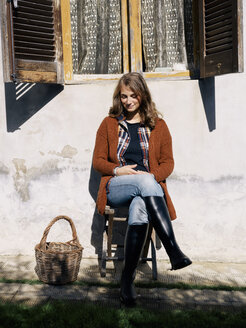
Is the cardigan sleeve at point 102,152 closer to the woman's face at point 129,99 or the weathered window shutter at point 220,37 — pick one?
the woman's face at point 129,99

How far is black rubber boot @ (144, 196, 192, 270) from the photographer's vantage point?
3.55 meters

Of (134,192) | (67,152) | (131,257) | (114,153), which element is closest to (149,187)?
(134,192)

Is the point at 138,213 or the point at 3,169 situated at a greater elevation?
the point at 3,169

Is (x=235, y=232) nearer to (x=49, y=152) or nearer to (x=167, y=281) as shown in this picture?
(x=167, y=281)

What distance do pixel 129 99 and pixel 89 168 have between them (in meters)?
1.00

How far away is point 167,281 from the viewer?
424 centimetres

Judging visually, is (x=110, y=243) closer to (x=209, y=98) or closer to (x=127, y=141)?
(x=127, y=141)

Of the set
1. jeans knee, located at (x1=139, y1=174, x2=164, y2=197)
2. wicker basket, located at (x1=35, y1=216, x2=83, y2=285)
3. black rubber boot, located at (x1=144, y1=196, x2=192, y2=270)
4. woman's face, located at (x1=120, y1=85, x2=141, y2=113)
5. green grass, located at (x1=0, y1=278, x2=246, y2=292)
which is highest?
woman's face, located at (x1=120, y1=85, x2=141, y2=113)

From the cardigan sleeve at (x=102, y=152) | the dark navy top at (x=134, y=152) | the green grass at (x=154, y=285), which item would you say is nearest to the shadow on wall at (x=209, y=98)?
the dark navy top at (x=134, y=152)

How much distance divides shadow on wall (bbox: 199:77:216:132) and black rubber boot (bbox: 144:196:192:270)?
4.55 ft

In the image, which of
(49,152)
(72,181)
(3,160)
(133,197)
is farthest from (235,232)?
(3,160)

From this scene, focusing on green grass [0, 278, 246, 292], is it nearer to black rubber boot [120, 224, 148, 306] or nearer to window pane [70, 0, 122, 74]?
black rubber boot [120, 224, 148, 306]

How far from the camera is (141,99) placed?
14.2 ft

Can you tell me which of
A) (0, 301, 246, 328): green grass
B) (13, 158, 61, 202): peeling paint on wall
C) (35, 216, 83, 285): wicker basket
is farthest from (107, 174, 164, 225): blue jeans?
(13, 158, 61, 202): peeling paint on wall
